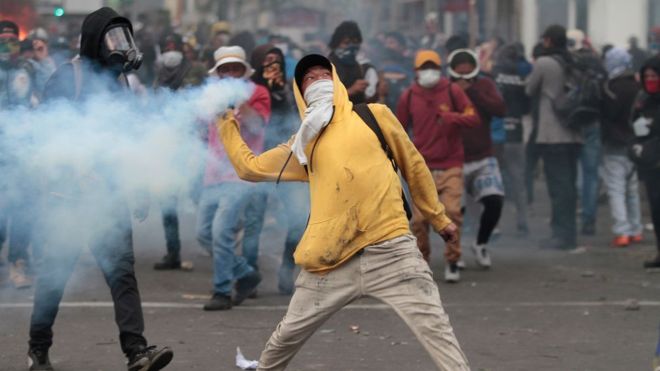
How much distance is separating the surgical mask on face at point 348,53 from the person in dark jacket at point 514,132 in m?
3.14

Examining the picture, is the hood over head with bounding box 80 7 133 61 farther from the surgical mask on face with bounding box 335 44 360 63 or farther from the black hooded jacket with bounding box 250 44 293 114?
the surgical mask on face with bounding box 335 44 360 63

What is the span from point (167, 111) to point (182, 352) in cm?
143

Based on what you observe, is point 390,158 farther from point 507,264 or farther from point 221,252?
point 507,264

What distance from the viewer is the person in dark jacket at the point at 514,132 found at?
12.8m

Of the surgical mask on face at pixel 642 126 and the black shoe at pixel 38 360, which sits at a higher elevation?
the surgical mask on face at pixel 642 126

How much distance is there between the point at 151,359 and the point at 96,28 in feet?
5.53

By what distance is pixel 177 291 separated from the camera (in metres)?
9.35

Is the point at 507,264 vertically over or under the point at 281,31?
under

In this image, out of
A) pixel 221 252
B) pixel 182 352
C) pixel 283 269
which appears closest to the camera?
pixel 182 352

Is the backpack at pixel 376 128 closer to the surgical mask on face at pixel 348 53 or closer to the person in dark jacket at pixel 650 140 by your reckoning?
the surgical mask on face at pixel 348 53

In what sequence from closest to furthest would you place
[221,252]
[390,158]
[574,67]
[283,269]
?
1. [390,158]
2. [221,252]
3. [283,269]
4. [574,67]

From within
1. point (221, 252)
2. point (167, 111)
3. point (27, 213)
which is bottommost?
point (221, 252)

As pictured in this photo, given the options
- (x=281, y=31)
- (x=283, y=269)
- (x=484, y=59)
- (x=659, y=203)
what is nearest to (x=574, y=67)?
(x=659, y=203)

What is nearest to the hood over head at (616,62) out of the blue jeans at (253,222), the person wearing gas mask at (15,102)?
the blue jeans at (253,222)
